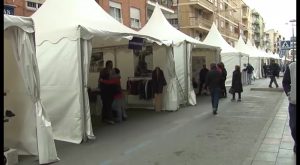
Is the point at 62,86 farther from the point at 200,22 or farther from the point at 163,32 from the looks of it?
the point at 200,22

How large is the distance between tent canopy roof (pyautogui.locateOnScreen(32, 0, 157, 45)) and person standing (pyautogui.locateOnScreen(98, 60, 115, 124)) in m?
1.29

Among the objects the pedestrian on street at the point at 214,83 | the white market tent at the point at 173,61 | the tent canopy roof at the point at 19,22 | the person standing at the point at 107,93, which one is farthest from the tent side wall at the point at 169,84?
the tent canopy roof at the point at 19,22

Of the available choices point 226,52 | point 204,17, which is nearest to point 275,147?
point 226,52

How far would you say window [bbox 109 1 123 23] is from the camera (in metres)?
32.0

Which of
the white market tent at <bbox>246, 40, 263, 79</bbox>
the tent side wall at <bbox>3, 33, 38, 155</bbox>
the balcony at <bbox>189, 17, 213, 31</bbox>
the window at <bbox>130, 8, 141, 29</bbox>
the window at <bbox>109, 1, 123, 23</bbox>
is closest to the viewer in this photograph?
the tent side wall at <bbox>3, 33, 38, 155</bbox>

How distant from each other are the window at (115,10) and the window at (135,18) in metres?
2.18

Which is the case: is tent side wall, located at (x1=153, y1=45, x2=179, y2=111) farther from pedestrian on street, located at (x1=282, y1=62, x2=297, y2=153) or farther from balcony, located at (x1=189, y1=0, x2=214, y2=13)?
balcony, located at (x1=189, y1=0, x2=214, y2=13)

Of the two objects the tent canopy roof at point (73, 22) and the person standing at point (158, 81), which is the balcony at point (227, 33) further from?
the tent canopy roof at point (73, 22)

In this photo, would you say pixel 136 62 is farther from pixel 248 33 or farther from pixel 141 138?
pixel 248 33

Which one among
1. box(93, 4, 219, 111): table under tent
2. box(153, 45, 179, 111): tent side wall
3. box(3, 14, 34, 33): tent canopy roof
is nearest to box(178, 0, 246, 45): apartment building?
box(93, 4, 219, 111): table under tent

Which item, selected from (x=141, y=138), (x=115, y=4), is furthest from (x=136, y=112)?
(x=115, y=4)

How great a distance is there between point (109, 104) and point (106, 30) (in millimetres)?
2533

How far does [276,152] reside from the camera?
791 centimetres

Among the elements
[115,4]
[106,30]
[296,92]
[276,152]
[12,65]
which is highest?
[115,4]
